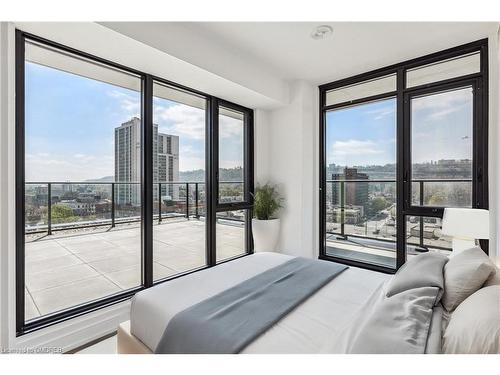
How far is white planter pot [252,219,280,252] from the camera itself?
12.5 feet

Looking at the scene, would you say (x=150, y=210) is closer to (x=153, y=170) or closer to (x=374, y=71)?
(x=153, y=170)

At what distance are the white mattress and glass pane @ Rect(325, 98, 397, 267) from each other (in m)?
1.77

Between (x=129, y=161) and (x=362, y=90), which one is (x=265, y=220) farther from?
(x=362, y=90)

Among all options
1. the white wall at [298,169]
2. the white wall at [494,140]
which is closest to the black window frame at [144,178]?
the white wall at [298,169]

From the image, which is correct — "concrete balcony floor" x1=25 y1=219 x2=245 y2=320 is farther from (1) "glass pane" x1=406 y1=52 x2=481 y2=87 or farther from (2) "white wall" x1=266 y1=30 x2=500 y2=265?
(1) "glass pane" x1=406 y1=52 x2=481 y2=87

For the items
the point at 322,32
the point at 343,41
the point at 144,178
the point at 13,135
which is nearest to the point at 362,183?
the point at 343,41

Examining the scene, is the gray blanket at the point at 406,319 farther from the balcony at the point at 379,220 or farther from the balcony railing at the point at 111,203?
the balcony railing at the point at 111,203

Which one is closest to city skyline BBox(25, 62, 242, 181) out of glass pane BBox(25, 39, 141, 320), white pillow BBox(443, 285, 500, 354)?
glass pane BBox(25, 39, 141, 320)

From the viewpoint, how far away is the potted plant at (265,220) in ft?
12.5
